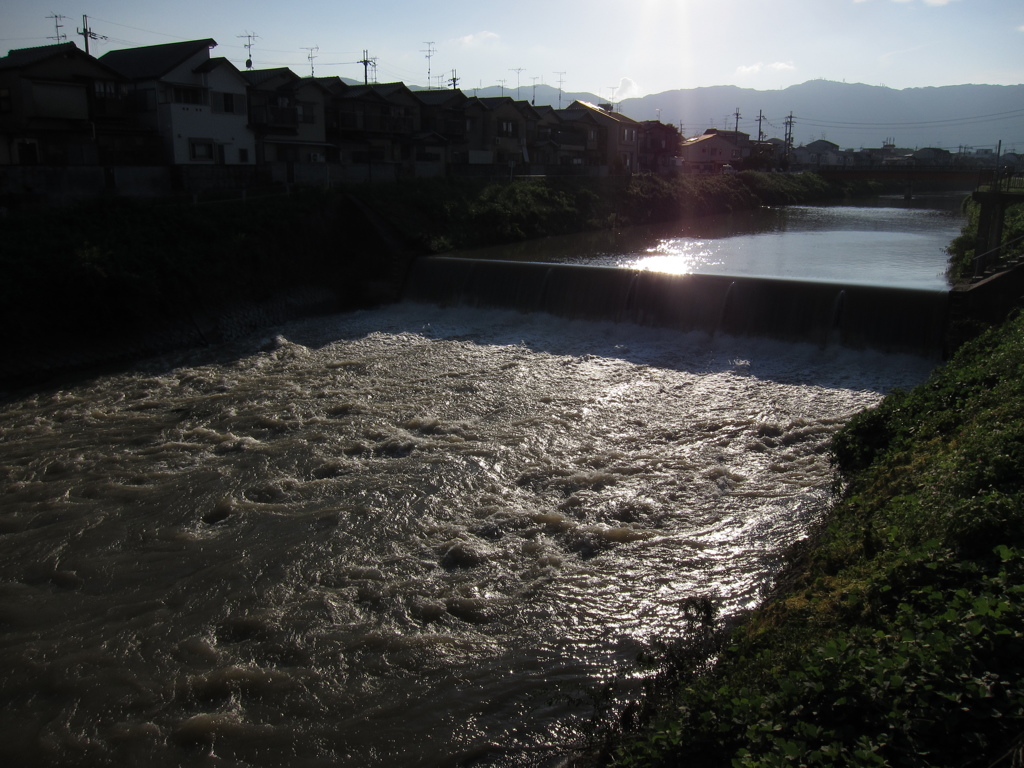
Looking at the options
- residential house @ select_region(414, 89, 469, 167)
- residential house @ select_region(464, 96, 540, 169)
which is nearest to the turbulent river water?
residential house @ select_region(414, 89, 469, 167)

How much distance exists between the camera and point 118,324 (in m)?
15.8

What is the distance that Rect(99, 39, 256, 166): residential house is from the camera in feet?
86.2

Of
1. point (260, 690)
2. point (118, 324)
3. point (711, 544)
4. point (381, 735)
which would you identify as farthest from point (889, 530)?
point (118, 324)

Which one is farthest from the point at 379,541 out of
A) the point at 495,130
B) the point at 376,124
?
the point at 495,130

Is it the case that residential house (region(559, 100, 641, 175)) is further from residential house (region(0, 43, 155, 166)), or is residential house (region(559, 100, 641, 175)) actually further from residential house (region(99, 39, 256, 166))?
residential house (region(0, 43, 155, 166))

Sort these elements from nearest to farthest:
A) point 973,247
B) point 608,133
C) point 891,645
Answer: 1. point 891,645
2. point 973,247
3. point 608,133

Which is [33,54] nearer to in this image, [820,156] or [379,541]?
[379,541]

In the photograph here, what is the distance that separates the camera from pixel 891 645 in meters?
4.11

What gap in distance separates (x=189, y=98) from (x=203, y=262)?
12162 millimetres

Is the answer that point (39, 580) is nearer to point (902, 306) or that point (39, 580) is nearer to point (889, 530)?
point (889, 530)

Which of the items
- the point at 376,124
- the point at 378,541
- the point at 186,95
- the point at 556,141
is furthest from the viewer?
the point at 556,141

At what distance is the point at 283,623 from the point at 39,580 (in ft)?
9.47

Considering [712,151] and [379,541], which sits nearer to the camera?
[379,541]

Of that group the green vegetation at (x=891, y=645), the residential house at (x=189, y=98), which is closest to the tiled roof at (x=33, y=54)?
the residential house at (x=189, y=98)
